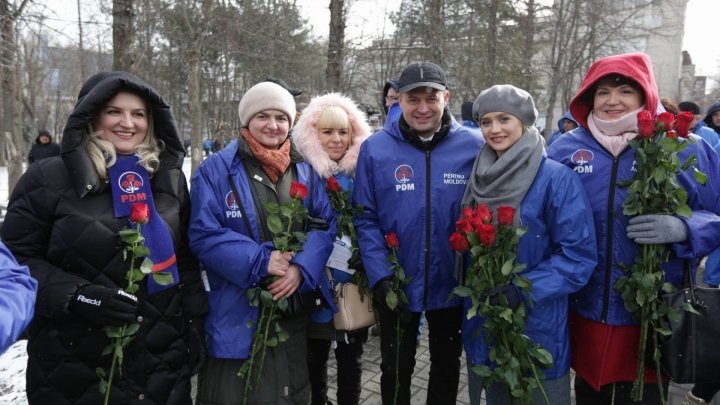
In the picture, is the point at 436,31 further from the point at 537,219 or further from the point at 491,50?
the point at 537,219

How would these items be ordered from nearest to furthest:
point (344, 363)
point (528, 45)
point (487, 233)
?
point (487, 233) < point (344, 363) < point (528, 45)

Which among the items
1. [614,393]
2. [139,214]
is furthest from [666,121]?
[139,214]

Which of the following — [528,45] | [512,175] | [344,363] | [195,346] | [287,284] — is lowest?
[344,363]

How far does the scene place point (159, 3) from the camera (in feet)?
40.7

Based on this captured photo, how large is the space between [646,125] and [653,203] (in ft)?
1.31

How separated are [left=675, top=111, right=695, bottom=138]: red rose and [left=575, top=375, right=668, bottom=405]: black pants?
1393 millimetres

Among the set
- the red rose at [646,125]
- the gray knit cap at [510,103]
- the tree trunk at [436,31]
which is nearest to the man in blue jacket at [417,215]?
the gray knit cap at [510,103]

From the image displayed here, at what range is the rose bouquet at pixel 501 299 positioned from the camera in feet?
7.60

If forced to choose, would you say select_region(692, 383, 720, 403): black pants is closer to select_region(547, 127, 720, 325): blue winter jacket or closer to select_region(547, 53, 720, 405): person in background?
select_region(547, 53, 720, 405): person in background

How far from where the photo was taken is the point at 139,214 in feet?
6.85

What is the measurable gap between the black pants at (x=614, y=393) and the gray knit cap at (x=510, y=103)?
1.59 m

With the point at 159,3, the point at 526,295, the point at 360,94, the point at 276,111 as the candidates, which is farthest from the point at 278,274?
the point at 360,94

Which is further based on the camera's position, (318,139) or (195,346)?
(318,139)

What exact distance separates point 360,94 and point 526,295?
67.5ft
